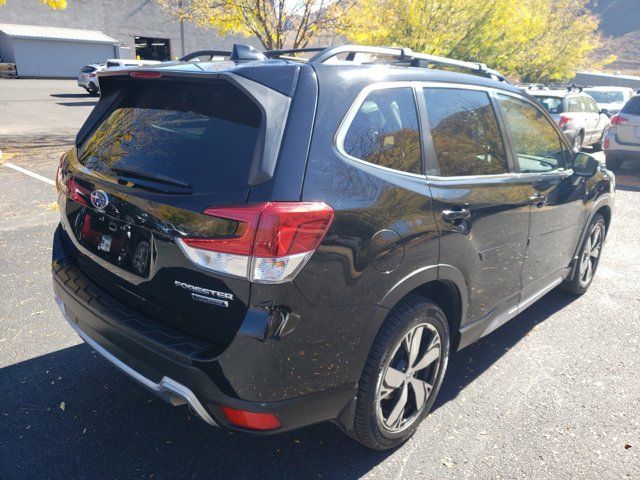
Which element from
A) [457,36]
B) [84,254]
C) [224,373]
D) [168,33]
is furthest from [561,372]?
[168,33]

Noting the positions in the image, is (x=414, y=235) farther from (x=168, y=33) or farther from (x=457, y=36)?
(x=168, y=33)

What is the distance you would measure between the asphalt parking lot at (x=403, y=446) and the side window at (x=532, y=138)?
51.5 inches

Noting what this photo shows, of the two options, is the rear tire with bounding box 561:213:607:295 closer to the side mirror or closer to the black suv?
the side mirror

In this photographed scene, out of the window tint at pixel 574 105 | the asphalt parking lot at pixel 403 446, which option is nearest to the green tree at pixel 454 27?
the window tint at pixel 574 105

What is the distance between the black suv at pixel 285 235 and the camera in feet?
6.67

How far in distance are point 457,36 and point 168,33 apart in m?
30.4

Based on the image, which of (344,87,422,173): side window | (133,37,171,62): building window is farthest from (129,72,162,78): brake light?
(133,37,171,62): building window

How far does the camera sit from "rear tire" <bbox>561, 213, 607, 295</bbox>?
4.51 meters

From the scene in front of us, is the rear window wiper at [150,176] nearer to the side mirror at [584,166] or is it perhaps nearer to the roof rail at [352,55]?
the roof rail at [352,55]

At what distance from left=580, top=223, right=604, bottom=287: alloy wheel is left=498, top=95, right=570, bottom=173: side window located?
3.18 ft

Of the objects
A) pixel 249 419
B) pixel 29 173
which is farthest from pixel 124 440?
pixel 29 173

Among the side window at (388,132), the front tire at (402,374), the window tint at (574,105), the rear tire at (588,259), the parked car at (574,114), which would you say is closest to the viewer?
the side window at (388,132)

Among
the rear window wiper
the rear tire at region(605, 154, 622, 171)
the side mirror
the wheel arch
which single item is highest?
the rear window wiper

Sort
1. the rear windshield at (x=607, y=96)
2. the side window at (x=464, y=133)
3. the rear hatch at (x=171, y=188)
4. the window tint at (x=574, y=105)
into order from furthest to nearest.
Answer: the rear windshield at (x=607, y=96), the window tint at (x=574, y=105), the side window at (x=464, y=133), the rear hatch at (x=171, y=188)
